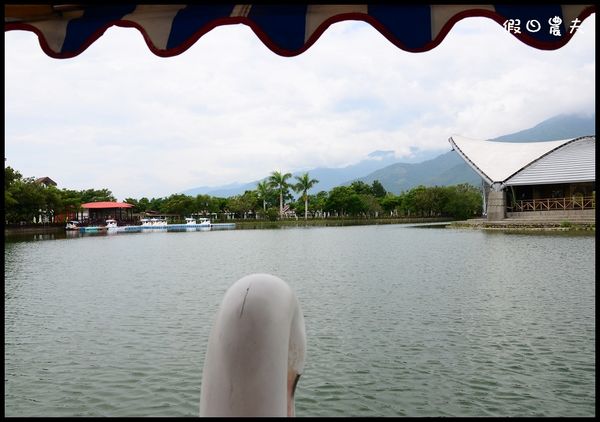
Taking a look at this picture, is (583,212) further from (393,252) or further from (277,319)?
(277,319)

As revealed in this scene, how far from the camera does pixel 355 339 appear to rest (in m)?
6.77

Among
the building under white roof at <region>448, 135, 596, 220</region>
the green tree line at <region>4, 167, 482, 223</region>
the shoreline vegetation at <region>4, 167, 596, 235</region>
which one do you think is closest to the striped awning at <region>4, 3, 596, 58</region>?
the building under white roof at <region>448, 135, 596, 220</region>

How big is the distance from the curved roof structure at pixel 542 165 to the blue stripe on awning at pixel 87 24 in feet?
101

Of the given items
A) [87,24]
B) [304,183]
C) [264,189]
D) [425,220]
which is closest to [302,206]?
[304,183]

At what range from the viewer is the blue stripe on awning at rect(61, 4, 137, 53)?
8.00 feet

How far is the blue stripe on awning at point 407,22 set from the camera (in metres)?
2.28

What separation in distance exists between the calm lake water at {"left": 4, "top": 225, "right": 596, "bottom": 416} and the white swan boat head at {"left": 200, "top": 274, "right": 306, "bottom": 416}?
12.3 ft

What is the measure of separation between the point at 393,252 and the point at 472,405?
536 inches

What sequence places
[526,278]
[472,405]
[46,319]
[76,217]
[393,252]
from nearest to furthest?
[472,405] → [46,319] → [526,278] → [393,252] → [76,217]

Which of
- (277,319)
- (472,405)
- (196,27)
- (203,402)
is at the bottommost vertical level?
(472,405)

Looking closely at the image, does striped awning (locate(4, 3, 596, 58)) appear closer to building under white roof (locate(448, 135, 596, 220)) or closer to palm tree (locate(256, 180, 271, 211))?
building under white roof (locate(448, 135, 596, 220))

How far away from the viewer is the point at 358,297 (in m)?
9.78

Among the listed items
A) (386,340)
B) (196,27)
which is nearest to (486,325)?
(386,340)

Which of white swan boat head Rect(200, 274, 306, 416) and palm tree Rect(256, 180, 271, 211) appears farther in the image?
palm tree Rect(256, 180, 271, 211)
